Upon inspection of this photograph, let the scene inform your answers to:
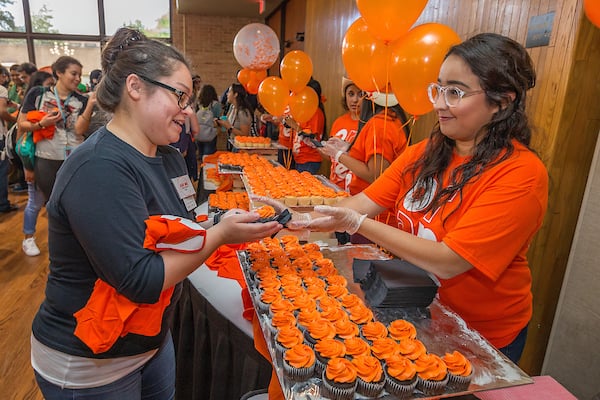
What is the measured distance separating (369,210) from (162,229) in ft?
3.43

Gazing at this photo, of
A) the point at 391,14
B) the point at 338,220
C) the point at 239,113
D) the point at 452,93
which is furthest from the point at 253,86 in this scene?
the point at 452,93

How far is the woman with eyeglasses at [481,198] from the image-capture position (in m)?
1.29

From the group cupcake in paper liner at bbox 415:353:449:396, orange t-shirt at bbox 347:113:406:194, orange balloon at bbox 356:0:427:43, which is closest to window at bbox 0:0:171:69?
orange t-shirt at bbox 347:113:406:194

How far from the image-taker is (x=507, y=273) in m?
1.42

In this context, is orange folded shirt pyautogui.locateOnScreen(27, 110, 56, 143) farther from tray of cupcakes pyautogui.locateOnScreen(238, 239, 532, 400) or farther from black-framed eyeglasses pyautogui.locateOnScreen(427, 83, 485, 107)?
black-framed eyeglasses pyautogui.locateOnScreen(427, 83, 485, 107)

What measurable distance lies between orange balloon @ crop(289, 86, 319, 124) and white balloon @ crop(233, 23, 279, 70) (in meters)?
1.56

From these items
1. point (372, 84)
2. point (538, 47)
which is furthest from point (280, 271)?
point (538, 47)

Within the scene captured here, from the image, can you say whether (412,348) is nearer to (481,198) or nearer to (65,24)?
(481,198)

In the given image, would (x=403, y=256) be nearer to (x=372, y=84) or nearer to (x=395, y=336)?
(x=395, y=336)

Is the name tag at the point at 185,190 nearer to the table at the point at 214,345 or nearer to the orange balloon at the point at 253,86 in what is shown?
the table at the point at 214,345

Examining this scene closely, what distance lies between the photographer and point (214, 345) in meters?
1.99

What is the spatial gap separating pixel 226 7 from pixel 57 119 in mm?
8142

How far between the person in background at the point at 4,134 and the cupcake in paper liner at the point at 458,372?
6.00 metres

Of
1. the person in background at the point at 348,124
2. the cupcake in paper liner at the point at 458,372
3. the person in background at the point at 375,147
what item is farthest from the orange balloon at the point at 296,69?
the cupcake in paper liner at the point at 458,372
